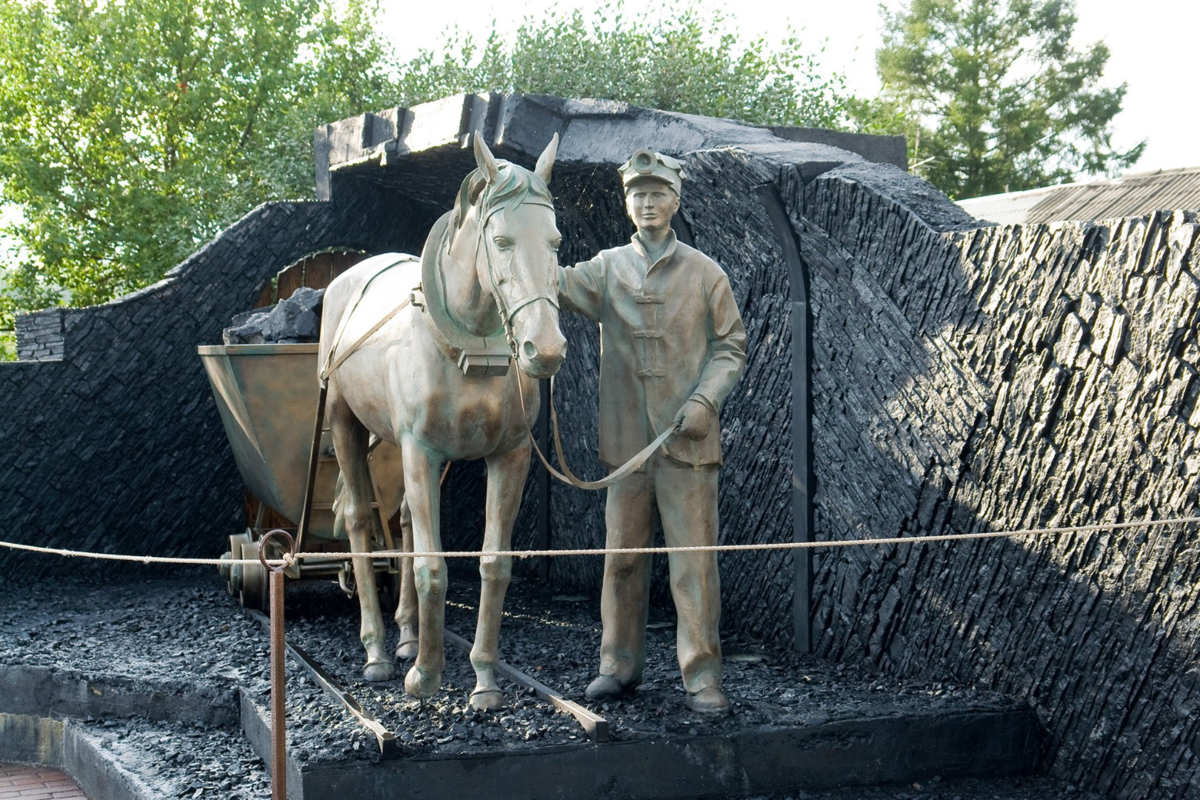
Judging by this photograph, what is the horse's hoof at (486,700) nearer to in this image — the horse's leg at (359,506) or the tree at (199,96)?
the horse's leg at (359,506)

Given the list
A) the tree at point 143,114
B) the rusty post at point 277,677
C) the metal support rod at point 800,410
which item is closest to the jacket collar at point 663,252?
the metal support rod at point 800,410

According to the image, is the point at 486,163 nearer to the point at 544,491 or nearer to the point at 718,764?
the point at 718,764

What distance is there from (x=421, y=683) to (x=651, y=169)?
89.9 inches

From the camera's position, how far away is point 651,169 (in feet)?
16.0

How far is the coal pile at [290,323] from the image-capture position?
23.8 feet

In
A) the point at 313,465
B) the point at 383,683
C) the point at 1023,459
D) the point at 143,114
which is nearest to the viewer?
the point at 1023,459

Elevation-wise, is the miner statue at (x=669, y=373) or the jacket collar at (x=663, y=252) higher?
the jacket collar at (x=663, y=252)

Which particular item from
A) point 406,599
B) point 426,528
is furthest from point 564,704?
point 406,599

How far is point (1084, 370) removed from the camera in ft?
15.5

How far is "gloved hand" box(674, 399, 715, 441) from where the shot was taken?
15.7ft

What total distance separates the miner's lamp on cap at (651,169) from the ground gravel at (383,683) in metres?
2.10

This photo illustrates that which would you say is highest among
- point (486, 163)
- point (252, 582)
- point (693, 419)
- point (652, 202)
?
point (486, 163)

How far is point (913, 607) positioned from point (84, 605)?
5472 millimetres

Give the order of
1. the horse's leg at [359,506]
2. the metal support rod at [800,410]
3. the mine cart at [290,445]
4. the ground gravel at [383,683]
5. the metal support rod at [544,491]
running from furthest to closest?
1. the metal support rod at [544,491]
2. the mine cart at [290,445]
3. the metal support rod at [800,410]
4. the horse's leg at [359,506]
5. the ground gravel at [383,683]
